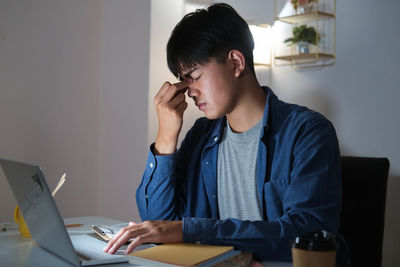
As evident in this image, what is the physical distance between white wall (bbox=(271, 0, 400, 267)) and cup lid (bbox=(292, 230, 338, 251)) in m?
1.48

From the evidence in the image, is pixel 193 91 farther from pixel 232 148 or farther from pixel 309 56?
pixel 309 56

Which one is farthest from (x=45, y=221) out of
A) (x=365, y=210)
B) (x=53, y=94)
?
(x=53, y=94)

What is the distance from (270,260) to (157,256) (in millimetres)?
259

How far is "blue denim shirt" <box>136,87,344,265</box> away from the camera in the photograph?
1.02 metres

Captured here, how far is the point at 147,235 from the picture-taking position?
100 centimetres

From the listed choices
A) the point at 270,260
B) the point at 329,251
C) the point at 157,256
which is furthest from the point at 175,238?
the point at 329,251

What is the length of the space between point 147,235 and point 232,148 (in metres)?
0.52

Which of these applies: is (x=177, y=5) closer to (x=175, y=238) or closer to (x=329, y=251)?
(x=175, y=238)

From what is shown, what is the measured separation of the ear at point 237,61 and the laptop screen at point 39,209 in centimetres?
70

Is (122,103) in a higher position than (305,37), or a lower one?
lower

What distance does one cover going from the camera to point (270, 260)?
102 centimetres

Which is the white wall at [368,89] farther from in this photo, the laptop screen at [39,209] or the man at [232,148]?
the laptop screen at [39,209]

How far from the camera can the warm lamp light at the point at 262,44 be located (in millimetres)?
2377

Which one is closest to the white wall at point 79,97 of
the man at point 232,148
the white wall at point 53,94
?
the white wall at point 53,94
